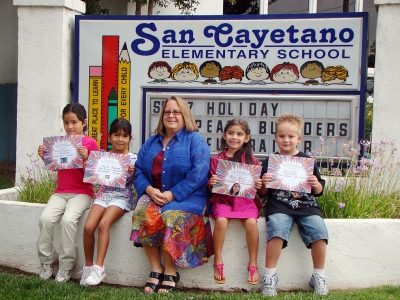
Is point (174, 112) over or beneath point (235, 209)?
over

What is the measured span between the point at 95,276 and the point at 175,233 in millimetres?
796

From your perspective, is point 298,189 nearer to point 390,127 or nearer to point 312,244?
point 312,244

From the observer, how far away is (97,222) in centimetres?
413

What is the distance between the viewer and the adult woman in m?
3.85

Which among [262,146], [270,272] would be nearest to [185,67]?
[262,146]

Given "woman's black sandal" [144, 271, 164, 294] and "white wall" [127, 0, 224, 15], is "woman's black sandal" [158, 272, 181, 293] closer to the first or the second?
"woman's black sandal" [144, 271, 164, 294]

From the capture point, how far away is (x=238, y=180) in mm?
3957

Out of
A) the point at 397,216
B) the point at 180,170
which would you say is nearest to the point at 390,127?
the point at 397,216

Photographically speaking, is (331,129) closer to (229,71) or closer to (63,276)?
(229,71)

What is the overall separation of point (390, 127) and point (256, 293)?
2.28m

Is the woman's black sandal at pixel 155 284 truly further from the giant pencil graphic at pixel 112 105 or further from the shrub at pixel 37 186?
the giant pencil graphic at pixel 112 105

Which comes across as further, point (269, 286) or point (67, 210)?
point (67, 210)

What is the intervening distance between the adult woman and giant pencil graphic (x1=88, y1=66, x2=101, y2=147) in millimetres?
1659

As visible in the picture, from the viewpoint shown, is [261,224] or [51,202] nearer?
[261,224]
